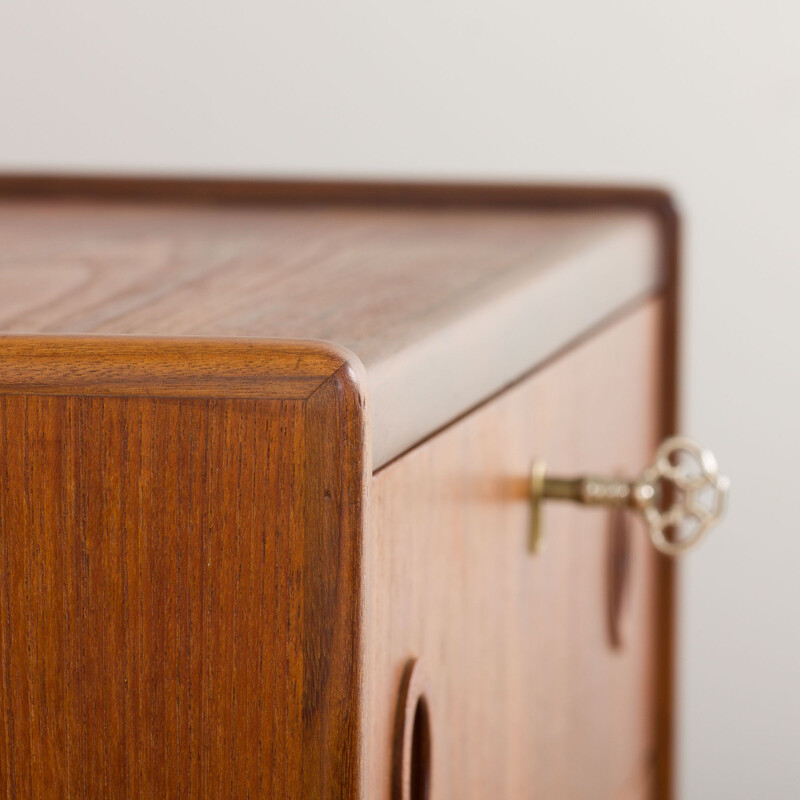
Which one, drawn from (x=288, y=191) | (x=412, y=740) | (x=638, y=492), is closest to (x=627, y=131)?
(x=288, y=191)

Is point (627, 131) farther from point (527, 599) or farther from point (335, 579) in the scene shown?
point (335, 579)

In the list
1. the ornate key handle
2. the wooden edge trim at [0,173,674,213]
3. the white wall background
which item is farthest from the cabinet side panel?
the white wall background

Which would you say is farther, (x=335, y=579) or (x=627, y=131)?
(x=627, y=131)

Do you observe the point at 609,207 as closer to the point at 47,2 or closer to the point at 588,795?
the point at 588,795

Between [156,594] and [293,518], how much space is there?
0.11 ft

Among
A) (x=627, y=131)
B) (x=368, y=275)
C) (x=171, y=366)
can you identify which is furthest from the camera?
(x=627, y=131)

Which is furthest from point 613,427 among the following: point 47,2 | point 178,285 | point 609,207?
point 47,2

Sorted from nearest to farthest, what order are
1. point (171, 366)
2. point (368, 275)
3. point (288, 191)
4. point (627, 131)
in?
point (171, 366) < point (368, 275) < point (288, 191) < point (627, 131)

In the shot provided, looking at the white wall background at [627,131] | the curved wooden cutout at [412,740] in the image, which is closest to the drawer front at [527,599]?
the curved wooden cutout at [412,740]

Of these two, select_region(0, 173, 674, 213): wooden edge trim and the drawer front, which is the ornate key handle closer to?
the drawer front

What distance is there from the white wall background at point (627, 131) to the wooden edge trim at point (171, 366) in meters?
0.64

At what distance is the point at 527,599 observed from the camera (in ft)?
1.65

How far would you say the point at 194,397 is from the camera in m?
0.30

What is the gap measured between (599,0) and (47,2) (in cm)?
36
